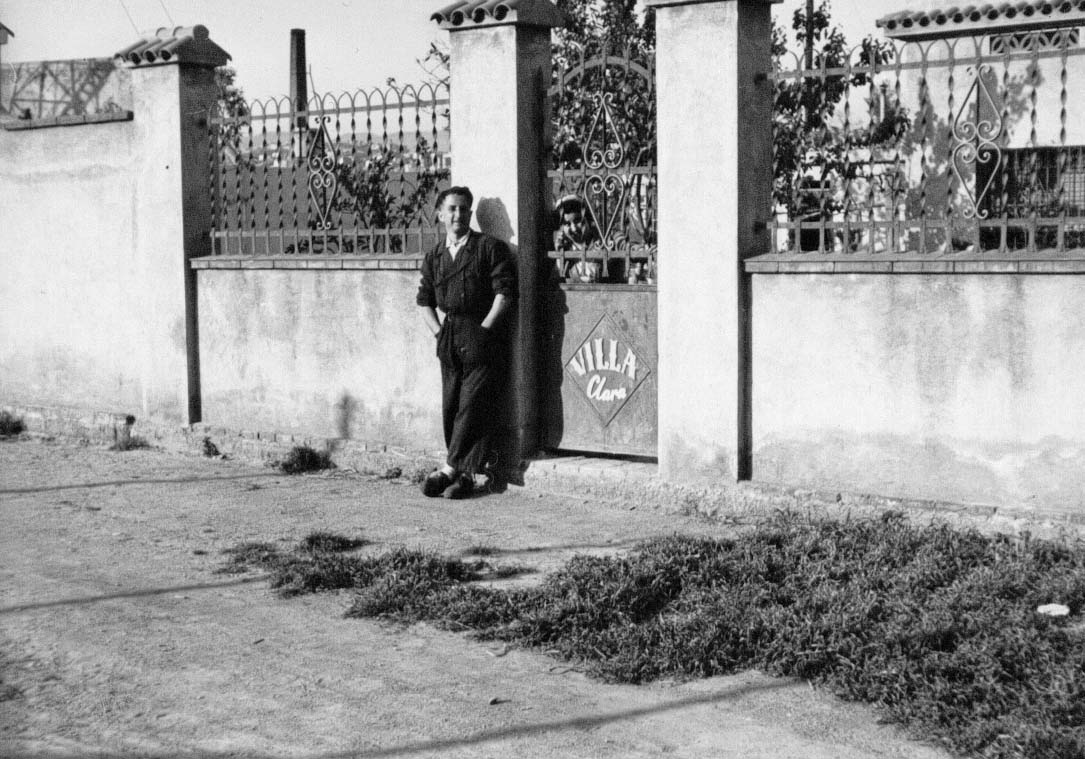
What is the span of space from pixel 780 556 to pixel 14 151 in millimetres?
8487

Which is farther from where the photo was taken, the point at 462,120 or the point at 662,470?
the point at 462,120

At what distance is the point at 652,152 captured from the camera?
8.60 metres

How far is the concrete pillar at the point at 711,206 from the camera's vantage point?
26.0 ft

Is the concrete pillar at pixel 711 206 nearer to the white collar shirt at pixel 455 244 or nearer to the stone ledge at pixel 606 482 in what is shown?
the stone ledge at pixel 606 482

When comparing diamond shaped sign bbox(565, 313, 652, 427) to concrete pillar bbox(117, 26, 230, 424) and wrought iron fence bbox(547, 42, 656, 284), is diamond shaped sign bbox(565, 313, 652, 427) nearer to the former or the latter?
wrought iron fence bbox(547, 42, 656, 284)

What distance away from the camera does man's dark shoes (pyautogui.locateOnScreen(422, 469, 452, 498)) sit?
892 cm

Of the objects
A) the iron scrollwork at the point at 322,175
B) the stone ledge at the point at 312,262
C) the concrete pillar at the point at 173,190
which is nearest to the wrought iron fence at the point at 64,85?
the concrete pillar at the point at 173,190

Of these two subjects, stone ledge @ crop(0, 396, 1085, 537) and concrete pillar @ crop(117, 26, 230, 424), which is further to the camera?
concrete pillar @ crop(117, 26, 230, 424)

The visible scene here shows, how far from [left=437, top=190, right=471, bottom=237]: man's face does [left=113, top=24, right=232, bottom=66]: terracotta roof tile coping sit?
3205mm

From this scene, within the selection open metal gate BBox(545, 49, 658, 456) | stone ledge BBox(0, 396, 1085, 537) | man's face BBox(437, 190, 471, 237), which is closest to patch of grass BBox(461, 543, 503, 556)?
stone ledge BBox(0, 396, 1085, 537)

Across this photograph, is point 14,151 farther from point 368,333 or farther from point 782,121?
point 782,121

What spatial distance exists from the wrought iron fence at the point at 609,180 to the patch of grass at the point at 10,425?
5.74 meters

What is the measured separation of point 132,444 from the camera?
11289mm

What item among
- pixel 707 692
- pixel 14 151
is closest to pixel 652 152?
pixel 707 692
